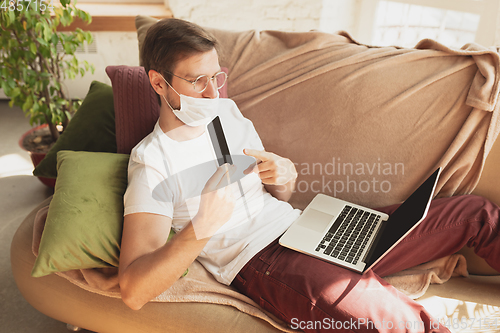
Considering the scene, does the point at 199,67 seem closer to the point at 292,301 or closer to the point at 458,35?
the point at 292,301

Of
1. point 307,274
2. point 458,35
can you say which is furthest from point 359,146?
point 458,35

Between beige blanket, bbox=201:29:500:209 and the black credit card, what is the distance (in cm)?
47

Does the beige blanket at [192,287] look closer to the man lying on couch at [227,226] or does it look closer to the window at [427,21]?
the man lying on couch at [227,226]

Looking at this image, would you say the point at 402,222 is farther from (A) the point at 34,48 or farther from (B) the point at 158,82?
(A) the point at 34,48

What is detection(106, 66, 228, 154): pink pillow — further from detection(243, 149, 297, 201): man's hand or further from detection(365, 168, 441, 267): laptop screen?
detection(365, 168, 441, 267): laptop screen

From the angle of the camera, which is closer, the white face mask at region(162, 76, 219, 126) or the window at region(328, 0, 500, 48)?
the white face mask at region(162, 76, 219, 126)

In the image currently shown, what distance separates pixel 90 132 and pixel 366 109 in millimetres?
1074

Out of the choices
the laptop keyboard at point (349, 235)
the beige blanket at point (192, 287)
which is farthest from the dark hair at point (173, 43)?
the laptop keyboard at point (349, 235)

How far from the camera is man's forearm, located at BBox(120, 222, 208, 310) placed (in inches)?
34.4

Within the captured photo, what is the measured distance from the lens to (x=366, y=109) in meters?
1.40

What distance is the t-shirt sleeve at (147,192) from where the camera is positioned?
3.16 feet

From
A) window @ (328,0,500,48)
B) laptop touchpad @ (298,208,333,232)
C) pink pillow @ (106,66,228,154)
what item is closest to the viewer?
laptop touchpad @ (298,208,333,232)

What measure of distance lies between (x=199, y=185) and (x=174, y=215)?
0.39ft

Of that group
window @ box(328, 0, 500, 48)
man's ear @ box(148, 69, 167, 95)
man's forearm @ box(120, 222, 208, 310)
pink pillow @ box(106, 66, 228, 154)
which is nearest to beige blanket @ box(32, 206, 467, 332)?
man's forearm @ box(120, 222, 208, 310)
